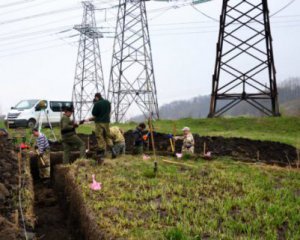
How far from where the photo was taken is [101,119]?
1149cm

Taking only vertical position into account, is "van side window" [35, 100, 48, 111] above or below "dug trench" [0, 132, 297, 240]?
above

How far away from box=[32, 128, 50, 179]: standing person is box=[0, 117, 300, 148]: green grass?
215 inches

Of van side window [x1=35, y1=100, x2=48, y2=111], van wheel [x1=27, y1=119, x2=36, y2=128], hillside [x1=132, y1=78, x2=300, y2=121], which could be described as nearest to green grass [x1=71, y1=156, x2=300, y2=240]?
van side window [x1=35, y1=100, x2=48, y2=111]

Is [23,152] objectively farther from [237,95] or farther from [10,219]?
[237,95]

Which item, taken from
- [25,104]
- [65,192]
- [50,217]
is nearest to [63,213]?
[50,217]

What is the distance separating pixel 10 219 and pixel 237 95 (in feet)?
46.8

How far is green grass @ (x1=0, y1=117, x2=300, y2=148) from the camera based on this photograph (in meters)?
16.4

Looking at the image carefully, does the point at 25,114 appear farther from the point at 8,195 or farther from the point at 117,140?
the point at 8,195

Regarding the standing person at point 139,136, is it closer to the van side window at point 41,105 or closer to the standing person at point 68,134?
the standing person at point 68,134

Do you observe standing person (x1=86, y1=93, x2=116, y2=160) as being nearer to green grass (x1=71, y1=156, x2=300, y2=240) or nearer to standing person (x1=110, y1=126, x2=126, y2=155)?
standing person (x1=110, y1=126, x2=126, y2=155)

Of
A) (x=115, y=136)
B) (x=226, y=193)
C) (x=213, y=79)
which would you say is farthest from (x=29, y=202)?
(x=213, y=79)

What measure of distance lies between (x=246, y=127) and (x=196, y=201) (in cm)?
1244

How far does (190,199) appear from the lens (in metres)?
6.29

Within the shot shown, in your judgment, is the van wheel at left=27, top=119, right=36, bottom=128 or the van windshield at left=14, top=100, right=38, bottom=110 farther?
the van windshield at left=14, top=100, right=38, bottom=110
